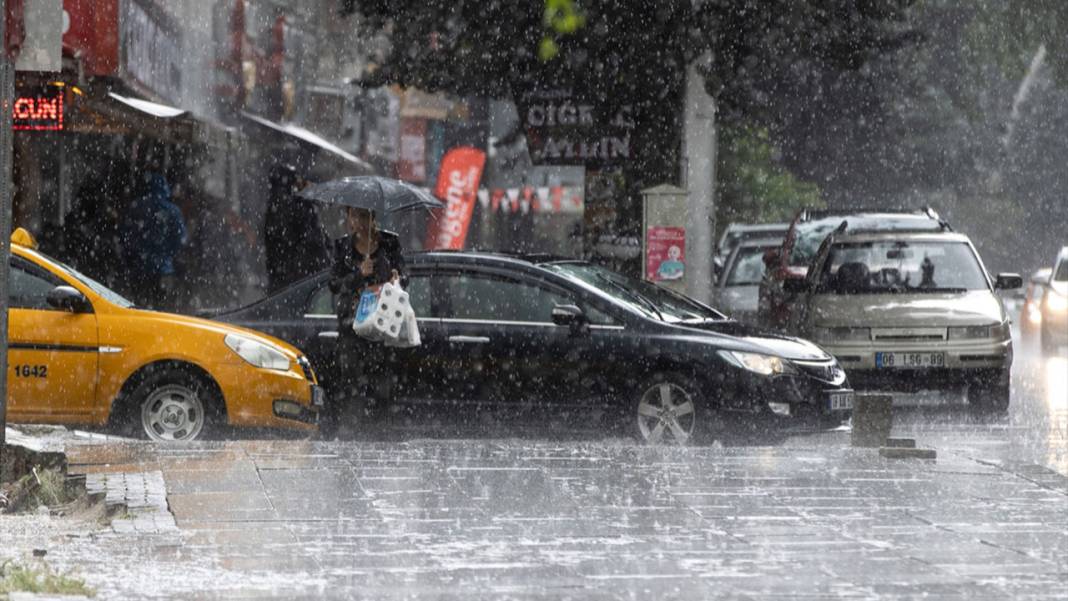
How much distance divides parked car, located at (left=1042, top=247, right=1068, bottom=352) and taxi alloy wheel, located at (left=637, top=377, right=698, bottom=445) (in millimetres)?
14669

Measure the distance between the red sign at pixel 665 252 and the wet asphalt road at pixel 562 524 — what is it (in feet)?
22.8

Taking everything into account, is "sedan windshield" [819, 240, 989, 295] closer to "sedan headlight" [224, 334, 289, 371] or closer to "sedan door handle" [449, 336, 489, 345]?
"sedan door handle" [449, 336, 489, 345]

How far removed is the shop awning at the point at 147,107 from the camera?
69.6 ft

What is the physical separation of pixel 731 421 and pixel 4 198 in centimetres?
522

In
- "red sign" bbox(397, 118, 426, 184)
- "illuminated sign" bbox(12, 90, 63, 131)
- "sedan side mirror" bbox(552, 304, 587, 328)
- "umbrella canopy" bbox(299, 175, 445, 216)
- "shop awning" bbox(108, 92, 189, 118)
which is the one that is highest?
Answer: "red sign" bbox(397, 118, 426, 184)

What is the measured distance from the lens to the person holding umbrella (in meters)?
13.7

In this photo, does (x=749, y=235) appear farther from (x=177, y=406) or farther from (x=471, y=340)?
(x=177, y=406)

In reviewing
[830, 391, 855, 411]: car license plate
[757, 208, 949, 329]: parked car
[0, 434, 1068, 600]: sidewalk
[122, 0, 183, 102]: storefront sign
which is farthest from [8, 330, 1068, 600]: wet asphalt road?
[122, 0, 183, 102]: storefront sign

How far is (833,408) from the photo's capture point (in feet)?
46.2

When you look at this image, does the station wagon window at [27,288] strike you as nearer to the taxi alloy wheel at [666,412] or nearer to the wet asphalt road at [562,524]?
the wet asphalt road at [562,524]

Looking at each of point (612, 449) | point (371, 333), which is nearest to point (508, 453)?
point (612, 449)

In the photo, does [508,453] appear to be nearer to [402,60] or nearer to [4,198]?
[4,198]

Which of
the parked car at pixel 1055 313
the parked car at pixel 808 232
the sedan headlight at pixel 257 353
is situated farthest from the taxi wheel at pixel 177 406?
the parked car at pixel 1055 313

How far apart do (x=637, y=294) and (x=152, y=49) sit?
10.4 metres
